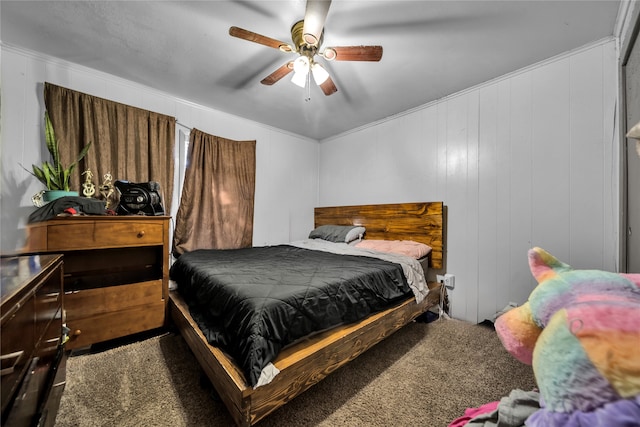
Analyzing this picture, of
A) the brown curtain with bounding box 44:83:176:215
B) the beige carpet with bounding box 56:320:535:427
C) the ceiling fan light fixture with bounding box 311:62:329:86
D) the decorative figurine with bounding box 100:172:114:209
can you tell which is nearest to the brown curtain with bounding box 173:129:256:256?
the brown curtain with bounding box 44:83:176:215

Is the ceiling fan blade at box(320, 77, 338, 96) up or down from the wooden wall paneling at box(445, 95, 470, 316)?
up

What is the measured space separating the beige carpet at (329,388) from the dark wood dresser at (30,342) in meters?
0.30

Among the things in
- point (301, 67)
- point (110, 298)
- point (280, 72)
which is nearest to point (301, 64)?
→ point (301, 67)

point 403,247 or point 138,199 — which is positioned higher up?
point 138,199

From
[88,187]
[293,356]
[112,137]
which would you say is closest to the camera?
[293,356]

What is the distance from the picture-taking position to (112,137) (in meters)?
2.21

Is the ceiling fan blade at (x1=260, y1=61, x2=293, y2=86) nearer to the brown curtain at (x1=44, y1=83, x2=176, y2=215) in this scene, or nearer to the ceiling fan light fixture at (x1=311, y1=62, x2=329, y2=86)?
the ceiling fan light fixture at (x1=311, y1=62, x2=329, y2=86)

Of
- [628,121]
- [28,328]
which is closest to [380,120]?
[628,121]

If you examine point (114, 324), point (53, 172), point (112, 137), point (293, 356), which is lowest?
point (114, 324)

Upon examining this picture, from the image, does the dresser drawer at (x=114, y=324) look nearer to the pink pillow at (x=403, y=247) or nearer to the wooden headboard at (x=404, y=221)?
the pink pillow at (x=403, y=247)

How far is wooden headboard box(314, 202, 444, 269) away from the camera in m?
2.45

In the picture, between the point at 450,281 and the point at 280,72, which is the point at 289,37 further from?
the point at 450,281

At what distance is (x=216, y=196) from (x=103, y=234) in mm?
1227

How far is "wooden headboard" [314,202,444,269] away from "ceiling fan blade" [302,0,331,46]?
192cm
